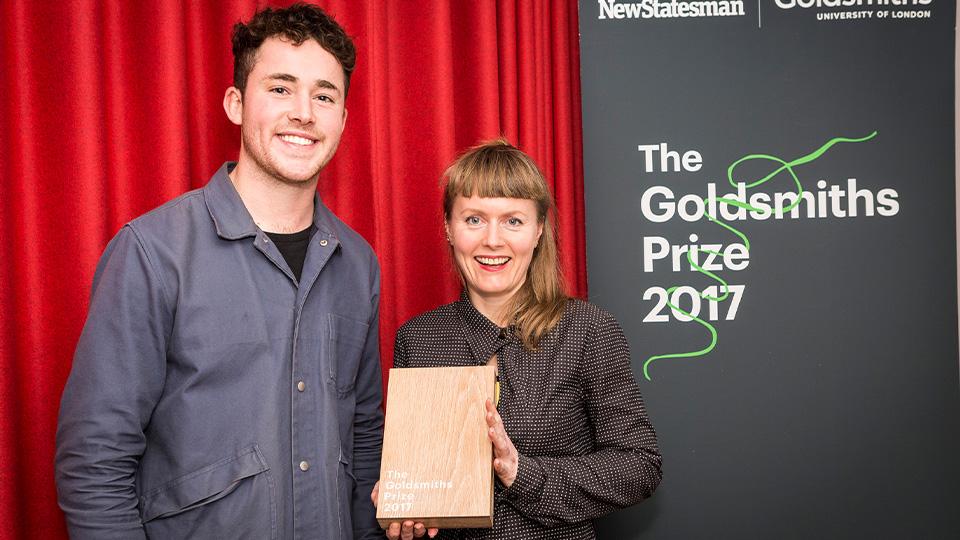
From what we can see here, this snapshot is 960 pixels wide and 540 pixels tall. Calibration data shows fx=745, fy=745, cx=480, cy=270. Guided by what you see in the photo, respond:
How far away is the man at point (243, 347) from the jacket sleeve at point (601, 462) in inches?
19.6

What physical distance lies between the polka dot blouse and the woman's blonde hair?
0.05 m

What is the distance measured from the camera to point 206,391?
169 cm

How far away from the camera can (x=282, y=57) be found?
6.11ft

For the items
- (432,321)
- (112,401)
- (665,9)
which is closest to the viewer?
(112,401)

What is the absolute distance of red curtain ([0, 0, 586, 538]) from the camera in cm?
232

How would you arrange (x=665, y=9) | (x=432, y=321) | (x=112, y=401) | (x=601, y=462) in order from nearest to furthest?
(x=112, y=401)
(x=601, y=462)
(x=432, y=321)
(x=665, y=9)

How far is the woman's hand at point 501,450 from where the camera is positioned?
1.63m

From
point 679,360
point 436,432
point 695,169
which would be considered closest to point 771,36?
point 695,169

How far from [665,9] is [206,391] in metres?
1.76

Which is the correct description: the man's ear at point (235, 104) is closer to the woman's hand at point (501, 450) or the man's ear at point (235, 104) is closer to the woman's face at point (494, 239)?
the woman's face at point (494, 239)


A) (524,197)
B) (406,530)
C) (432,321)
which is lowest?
(406,530)

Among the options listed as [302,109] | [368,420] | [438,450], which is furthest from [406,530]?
[302,109]

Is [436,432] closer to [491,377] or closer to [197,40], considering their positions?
[491,377]

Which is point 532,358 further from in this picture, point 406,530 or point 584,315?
point 406,530
